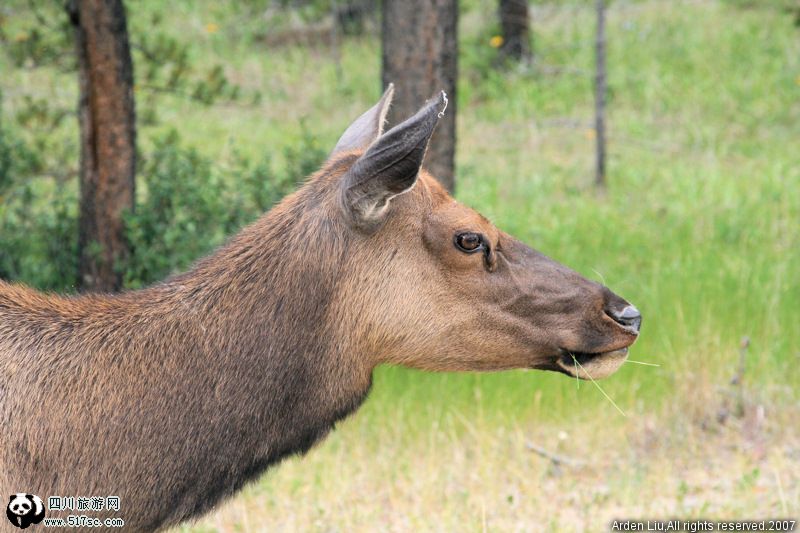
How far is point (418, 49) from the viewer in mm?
7082

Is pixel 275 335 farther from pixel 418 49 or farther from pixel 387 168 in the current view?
pixel 418 49

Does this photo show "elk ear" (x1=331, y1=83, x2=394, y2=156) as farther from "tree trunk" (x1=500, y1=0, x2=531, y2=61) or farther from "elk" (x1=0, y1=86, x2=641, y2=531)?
"tree trunk" (x1=500, y1=0, x2=531, y2=61)

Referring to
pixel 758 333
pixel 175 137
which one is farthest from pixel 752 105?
pixel 175 137

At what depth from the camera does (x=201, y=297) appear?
3807 mm

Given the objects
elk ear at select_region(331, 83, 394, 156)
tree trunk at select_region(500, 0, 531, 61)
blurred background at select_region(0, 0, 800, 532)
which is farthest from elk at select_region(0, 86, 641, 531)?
tree trunk at select_region(500, 0, 531, 61)

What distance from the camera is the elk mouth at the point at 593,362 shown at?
409 cm

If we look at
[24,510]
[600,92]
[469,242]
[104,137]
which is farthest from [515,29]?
[24,510]

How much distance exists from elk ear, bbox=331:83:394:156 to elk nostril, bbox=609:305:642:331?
116 centimetres

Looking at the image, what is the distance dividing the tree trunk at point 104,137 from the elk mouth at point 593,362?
393 centimetres

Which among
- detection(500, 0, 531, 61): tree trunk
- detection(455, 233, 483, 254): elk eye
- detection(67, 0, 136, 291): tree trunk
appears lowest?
detection(500, 0, 531, 61): tree trunk

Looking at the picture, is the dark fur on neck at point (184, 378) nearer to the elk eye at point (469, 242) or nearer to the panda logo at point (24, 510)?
the panda logo at point (24, 510)

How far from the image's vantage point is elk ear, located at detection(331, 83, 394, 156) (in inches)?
171

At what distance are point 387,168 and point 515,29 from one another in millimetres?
13802

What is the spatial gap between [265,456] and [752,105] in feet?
44.3
